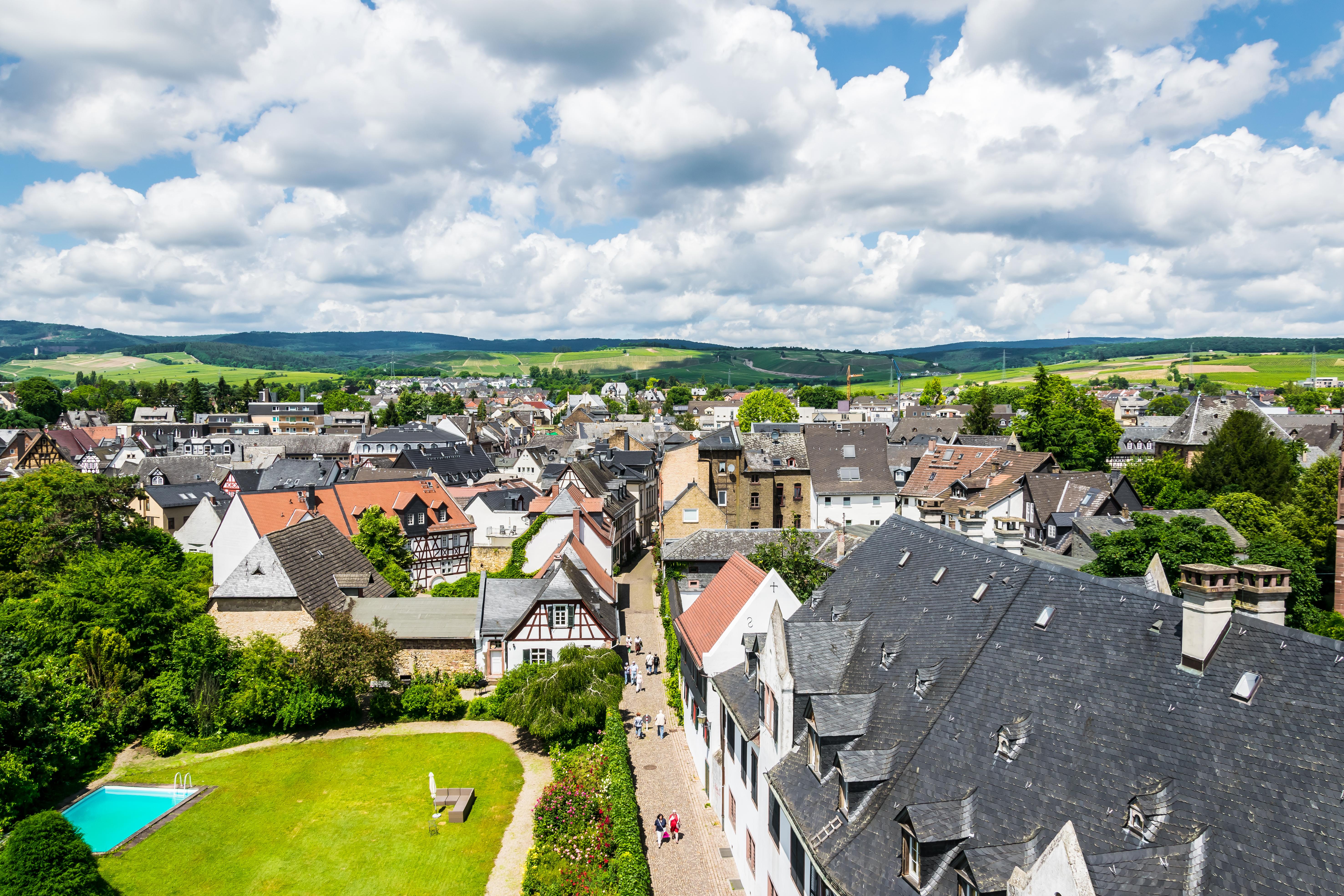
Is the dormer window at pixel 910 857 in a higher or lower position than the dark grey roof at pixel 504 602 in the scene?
higher

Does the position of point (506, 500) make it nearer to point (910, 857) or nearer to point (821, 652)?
point (821, 652)

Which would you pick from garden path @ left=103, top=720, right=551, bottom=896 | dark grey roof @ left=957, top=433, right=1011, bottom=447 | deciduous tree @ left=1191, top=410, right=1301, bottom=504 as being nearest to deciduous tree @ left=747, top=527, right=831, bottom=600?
garden path @ left=103, top=720, right=551, bottom=896

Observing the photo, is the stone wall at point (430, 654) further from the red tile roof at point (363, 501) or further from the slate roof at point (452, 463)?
the slate roof at point (452, 463)

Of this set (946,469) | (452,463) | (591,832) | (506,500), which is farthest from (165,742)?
(946,469)

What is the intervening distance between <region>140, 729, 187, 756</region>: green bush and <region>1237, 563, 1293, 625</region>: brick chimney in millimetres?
47644

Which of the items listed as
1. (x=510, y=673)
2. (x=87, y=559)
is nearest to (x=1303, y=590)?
(x=510, y=673)

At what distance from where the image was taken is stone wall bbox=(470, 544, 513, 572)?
72.7m

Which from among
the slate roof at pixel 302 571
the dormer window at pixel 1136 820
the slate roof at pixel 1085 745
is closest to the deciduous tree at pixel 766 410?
the slate roof at pixel 302 571

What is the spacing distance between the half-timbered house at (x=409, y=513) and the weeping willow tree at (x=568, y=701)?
3305 cm

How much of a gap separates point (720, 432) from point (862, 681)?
188 feet

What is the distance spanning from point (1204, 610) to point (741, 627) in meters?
19.4

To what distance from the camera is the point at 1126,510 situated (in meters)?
60.2

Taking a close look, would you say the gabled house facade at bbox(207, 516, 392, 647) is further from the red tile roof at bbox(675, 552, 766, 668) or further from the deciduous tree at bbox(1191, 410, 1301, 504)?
the deciduous tree at bbox(1191, 410, 1301, 504)

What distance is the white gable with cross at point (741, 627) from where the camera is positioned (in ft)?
101
